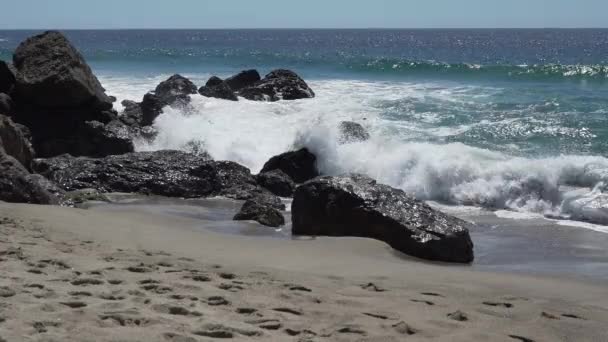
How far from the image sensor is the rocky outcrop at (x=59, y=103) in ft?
43.9

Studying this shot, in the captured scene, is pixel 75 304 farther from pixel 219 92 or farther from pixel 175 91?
pixel 219 92

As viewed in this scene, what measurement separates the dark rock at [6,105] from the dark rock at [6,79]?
0.37 metres

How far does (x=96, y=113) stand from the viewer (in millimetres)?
14375

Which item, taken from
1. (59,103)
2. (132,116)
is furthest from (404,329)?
(132,116)

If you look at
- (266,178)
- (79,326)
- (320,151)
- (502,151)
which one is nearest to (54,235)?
(79,326)

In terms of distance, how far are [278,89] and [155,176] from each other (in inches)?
437

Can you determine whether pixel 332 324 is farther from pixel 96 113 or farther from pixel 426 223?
pixel 96 113

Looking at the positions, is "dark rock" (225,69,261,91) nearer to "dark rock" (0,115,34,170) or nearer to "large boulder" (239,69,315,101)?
"large boulder" (239,69,315,101)

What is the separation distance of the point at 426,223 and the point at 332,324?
3450 millimetres

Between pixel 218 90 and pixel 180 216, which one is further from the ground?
pixel 218 90

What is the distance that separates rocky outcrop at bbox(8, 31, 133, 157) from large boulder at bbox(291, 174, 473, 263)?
5785mm

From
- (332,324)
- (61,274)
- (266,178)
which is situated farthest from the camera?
(266,178)

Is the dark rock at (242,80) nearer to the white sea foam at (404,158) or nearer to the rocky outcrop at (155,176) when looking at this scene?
the white sea foam at (404,158)

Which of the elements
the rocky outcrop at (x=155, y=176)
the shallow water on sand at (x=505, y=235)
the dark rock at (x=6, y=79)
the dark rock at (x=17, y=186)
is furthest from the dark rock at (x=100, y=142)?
the dark rock at (x=17, y=186)
